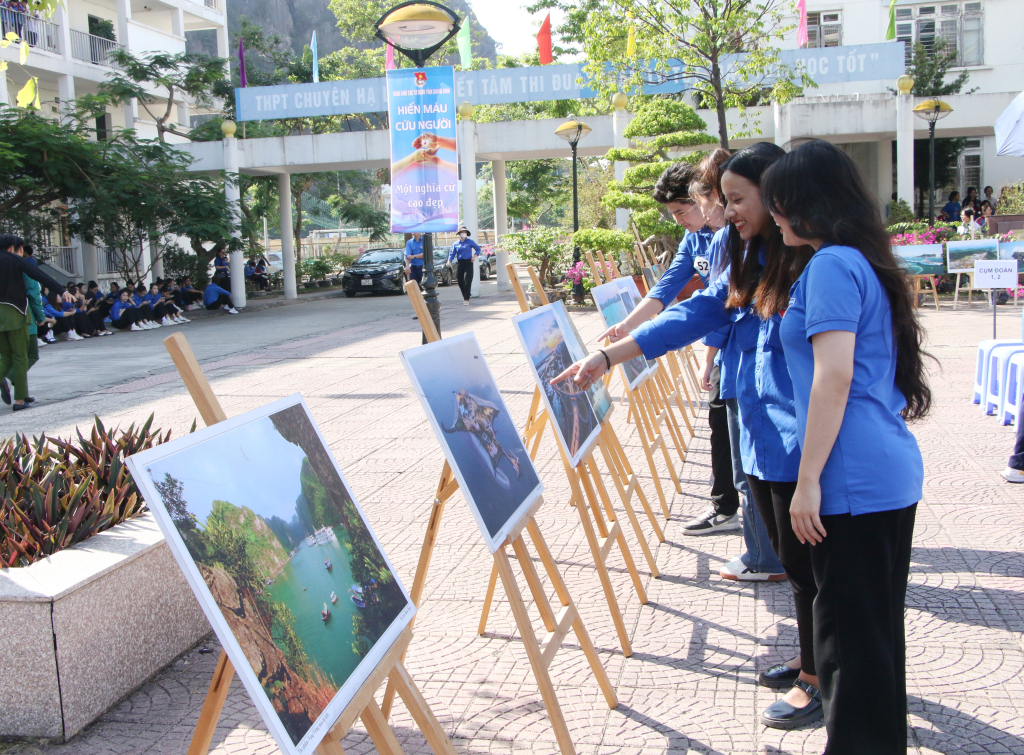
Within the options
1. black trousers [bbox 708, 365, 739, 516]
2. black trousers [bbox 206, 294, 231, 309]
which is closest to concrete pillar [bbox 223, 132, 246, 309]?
black trousers [bbox 206, 294, 231, 309]

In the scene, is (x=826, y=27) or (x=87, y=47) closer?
(x=826, y=27)

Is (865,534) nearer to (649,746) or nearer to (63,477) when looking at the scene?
(649,746)

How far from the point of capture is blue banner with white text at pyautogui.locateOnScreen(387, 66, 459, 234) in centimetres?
965

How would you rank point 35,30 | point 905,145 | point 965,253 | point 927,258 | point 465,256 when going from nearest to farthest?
point 965,253, point 927,258, point 905,145, point 465,256, point 35,30

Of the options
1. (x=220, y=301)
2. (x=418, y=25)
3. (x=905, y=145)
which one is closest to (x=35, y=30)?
(x=220, y=301)

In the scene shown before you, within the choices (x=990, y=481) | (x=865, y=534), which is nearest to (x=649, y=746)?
(x=865, y=534)

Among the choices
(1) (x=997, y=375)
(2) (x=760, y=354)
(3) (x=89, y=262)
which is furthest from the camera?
(3) (x=89, y=262)

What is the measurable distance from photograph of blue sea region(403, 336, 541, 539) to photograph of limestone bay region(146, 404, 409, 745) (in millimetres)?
466

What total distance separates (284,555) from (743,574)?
9.54 ft

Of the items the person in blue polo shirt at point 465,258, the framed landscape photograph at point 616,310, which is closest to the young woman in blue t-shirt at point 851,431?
the framed landscape photograph at point 616,310

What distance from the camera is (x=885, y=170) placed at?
26188 mm

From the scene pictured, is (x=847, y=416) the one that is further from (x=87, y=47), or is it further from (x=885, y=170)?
(x=87, y=47)

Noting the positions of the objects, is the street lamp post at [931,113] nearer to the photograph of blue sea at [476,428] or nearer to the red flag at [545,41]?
the red flag at [545,41]

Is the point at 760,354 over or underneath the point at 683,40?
underneath
